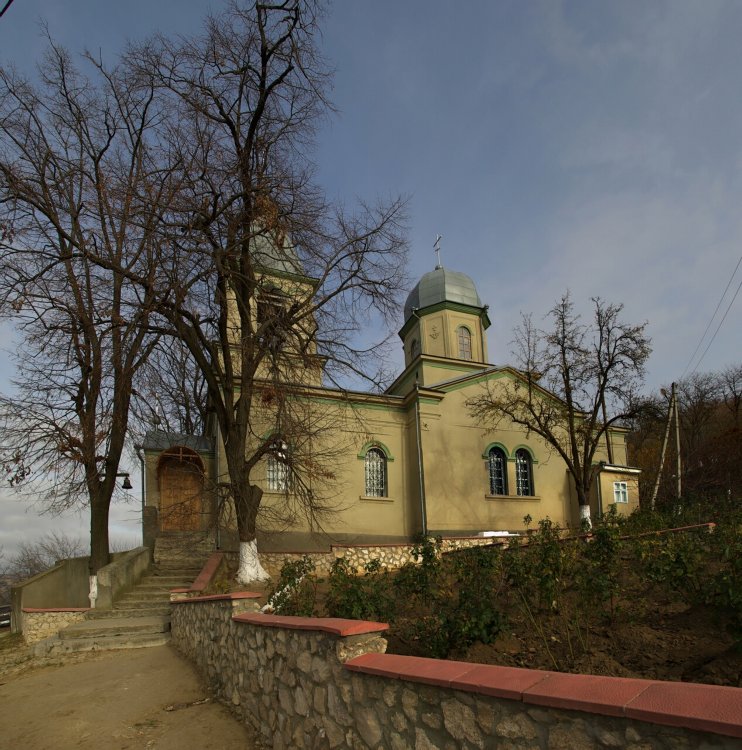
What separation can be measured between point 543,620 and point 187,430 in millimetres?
24024

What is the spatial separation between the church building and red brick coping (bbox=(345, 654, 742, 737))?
13.3m

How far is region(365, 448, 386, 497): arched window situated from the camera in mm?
19344

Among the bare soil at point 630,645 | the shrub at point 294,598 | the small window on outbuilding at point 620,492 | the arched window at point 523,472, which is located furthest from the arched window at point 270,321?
the small window on outbuilding at point 620,492

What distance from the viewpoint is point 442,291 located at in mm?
25641

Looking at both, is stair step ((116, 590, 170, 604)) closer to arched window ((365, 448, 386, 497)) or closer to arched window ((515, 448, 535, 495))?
arched window ((365, 448, 386, 497))

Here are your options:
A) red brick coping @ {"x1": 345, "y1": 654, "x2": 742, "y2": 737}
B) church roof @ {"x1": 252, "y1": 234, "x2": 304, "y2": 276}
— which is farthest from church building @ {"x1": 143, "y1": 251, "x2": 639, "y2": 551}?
red brick coping @ {"x1": 345, "y1": 654, "x2": 742, "y2": 737}

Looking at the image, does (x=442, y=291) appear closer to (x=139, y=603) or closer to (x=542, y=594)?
(x=139, y=603)

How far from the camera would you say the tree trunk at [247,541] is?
1219 centimetres

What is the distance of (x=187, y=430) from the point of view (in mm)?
27984

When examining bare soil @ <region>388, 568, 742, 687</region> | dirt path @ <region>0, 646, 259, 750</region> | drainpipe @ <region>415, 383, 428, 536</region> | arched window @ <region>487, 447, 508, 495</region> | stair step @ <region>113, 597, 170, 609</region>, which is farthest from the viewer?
arched window @ <region>487, 447, 508, 495</region>

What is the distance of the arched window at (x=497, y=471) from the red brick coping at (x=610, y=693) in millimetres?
18228

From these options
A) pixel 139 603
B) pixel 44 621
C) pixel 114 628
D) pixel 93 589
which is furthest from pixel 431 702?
pixel 93 589

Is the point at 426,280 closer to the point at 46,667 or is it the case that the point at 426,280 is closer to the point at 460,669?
the point at 46,667

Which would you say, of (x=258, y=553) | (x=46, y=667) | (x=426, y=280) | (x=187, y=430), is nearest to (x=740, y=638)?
(x=46, y=667)
